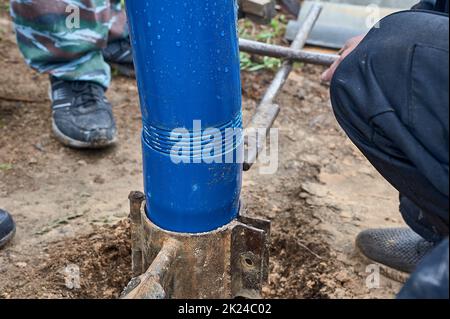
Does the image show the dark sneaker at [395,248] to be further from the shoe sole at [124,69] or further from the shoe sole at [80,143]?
the shoe sole at [124,69]

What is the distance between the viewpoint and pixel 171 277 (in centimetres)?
155

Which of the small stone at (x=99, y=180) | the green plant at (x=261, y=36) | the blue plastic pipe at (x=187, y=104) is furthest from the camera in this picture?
the green plant at (x=261, y=36)

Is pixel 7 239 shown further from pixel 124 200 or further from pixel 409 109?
pixel 409 109

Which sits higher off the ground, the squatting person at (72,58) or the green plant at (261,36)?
the squatting person at (72,58)

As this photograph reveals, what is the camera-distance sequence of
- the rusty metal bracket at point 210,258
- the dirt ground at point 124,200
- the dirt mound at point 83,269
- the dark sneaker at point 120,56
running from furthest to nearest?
1. the dark sneaker at point 120,56
2. the dirt ground at point 124,200
3. the dirt mound at point 83,269
4. the rusty metal bracket at point 210,258

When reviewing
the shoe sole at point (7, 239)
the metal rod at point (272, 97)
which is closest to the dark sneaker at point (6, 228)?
the shoe sole at point (7, 239)

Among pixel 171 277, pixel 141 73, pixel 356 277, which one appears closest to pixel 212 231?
pixel 171 277

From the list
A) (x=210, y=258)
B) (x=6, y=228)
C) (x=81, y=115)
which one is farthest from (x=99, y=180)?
(x=210, y=258)

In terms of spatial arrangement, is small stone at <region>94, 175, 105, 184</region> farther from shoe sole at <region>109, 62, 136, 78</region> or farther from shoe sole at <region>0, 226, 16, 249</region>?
shoe sole at <region>109, 62, 136, 78</region>

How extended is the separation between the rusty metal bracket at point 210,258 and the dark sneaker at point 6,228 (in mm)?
606

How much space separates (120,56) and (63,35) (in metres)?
0.69

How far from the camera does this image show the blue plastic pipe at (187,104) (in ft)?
4.32

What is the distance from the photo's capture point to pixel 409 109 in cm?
119

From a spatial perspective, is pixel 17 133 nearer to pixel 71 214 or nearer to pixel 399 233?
pixel 71 214
